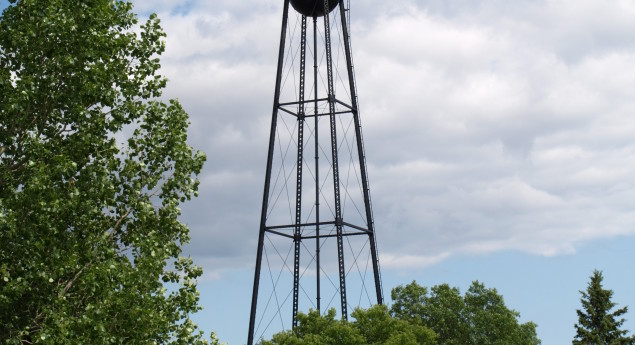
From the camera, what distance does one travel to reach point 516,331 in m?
47.9

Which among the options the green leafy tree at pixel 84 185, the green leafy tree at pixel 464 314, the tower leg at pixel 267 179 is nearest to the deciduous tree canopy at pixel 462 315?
the green leafy tree at pixel 464 314

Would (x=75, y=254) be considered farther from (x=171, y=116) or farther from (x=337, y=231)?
(x=337, y=231)

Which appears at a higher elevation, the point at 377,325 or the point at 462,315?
the point at 462,315

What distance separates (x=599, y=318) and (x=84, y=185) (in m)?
32.9

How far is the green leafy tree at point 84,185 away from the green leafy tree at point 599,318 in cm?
2986

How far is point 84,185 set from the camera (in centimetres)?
1727

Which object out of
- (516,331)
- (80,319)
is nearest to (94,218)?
(80,319)

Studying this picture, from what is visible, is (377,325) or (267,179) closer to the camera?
(267,179)

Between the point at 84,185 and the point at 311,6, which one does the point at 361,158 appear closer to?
the point at 311,6

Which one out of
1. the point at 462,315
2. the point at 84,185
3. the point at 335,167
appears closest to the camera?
the point at 84,185

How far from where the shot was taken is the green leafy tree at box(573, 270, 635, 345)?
43625 millimetres

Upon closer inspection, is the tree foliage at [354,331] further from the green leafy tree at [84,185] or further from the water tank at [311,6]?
the green leafy tree at [84,185]

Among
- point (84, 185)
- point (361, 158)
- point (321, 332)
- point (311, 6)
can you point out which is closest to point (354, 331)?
point (321, 332)

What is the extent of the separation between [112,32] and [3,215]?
4644mm
